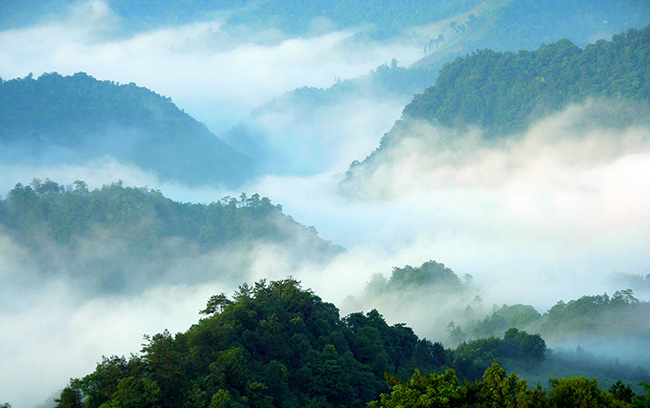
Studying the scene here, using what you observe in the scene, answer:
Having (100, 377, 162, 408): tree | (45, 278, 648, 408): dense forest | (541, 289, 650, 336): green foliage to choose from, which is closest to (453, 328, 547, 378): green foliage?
(45, 278, 648, 408): dense forest

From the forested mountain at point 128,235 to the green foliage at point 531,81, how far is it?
48551 mm

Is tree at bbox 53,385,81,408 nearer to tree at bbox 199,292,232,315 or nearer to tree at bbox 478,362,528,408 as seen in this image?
tree at bbox 199,292,232,315

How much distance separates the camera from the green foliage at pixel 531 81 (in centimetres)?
13362

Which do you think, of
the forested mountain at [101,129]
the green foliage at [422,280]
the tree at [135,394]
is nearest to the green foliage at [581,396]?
the tree at [135,394]

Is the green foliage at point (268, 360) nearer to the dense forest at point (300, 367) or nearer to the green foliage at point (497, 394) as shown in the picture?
the dense forest at point (300, 367)

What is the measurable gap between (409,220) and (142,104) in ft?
218

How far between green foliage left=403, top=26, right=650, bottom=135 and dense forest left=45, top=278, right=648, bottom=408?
8685 centimetres

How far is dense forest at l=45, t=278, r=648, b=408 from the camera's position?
2452cm

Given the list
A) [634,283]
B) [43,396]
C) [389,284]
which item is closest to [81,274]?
[43,396]

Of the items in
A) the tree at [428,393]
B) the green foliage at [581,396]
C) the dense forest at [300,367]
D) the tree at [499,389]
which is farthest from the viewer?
the dense forest at [300,367]

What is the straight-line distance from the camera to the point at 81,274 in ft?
365

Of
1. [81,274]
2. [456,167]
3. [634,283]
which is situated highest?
[456,167]

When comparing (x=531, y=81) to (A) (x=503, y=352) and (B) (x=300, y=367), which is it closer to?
(A) (x=503, y=352)

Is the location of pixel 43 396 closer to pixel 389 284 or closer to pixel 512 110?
pixel 389 284
